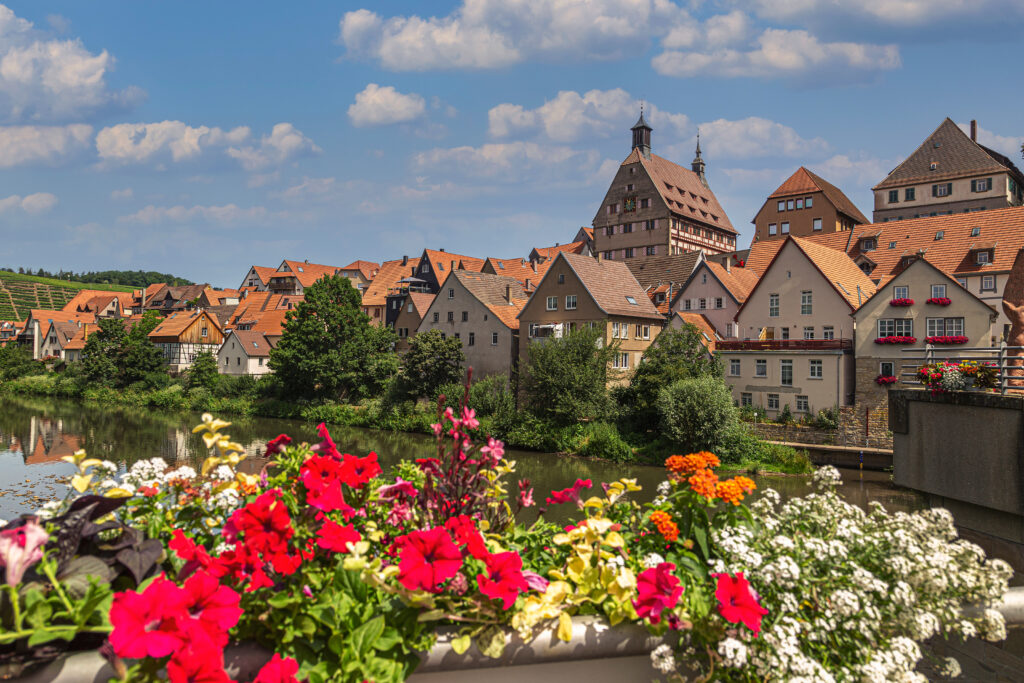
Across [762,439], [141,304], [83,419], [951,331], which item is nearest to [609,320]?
[762,439]

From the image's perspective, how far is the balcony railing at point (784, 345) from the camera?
33.1 m

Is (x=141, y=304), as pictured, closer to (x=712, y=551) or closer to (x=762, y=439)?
(x=762, y=439)

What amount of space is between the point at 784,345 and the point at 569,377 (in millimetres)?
11387

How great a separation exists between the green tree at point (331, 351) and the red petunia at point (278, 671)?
152 feet

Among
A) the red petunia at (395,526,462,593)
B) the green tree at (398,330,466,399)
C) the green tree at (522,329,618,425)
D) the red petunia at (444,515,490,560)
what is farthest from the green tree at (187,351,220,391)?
the red petunia at (395,526,462,593)

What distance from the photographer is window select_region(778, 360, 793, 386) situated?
3400 centimetres

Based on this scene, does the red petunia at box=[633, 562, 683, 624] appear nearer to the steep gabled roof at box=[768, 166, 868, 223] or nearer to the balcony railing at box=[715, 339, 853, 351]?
the balcony railing at box=[715, 339, 853, 351]

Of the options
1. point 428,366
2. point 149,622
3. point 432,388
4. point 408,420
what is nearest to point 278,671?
point 149,622

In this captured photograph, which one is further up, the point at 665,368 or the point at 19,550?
the point at 19,550

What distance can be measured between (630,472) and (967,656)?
26071 mm

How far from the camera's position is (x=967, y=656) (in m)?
3.29

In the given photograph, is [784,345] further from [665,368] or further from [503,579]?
[503,579]

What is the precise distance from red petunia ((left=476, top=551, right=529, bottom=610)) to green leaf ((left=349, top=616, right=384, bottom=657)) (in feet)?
1.15

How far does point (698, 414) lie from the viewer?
1150 inches
